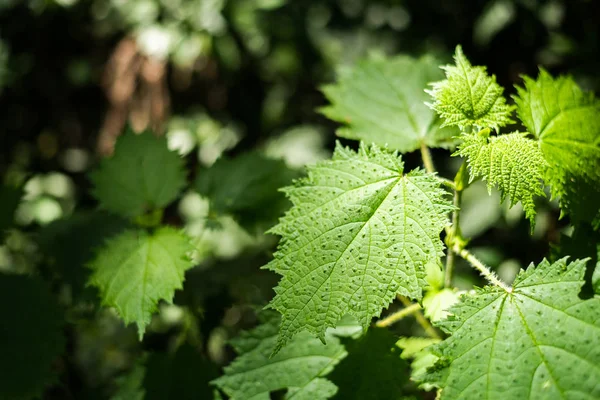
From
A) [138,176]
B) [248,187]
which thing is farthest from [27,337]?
[248,187]

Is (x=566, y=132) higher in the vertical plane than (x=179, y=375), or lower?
higher

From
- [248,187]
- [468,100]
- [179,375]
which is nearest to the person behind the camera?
[468,100]

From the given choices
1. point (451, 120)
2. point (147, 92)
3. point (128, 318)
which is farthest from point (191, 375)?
point (147, 92)

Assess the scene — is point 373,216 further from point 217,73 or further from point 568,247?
point 217,73

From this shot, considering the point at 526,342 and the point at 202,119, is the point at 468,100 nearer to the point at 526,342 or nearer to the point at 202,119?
the point at 526,342

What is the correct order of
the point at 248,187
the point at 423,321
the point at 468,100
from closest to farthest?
the point at 468,100 → the point at 423,321 → the point at 248,187

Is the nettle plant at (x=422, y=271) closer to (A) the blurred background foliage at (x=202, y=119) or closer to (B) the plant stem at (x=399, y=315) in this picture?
(B) the plant stem at (x=399, y=315)

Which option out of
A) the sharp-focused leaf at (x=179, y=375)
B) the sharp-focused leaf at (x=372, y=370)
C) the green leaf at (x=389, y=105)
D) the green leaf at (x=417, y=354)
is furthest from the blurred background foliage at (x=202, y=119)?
the green leaf at (x=417, y=354)
